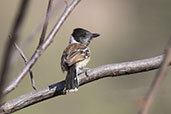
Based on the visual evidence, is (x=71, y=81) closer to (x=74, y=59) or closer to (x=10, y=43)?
(x=74, y=59)

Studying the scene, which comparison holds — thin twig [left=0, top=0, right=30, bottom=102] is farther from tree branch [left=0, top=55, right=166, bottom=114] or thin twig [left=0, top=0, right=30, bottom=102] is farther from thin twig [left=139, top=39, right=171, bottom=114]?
A: tree branch [left=0, top=55, right=166, bottom=114]

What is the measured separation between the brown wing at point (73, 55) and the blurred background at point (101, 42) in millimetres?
3775

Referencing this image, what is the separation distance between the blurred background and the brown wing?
12.4 ft

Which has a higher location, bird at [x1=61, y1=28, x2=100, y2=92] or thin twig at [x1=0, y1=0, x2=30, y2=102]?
thin twig at [x1=0, y1=0, x2=30, y2=102]

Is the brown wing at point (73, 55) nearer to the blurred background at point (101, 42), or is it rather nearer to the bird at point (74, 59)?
the bird at point (74, 59)

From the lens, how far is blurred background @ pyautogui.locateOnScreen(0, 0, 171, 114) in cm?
Result: 946

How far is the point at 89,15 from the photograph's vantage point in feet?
50.2

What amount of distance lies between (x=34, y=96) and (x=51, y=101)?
24.6 ft

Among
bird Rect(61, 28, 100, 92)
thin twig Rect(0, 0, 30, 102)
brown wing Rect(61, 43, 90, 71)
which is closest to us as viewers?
thin twig Rect(0, 0, 30, 102)

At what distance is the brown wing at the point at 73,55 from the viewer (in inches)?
160

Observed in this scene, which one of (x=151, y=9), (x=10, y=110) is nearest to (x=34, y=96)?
(x=10, y=110)

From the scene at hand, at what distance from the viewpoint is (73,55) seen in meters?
4.20

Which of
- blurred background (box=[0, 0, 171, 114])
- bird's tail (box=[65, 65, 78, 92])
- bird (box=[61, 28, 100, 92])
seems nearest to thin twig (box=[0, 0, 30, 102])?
bird's tail (box=[65, 65, 78, 92])

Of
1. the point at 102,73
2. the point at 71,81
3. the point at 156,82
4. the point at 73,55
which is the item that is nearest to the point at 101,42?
the point at 73,55
